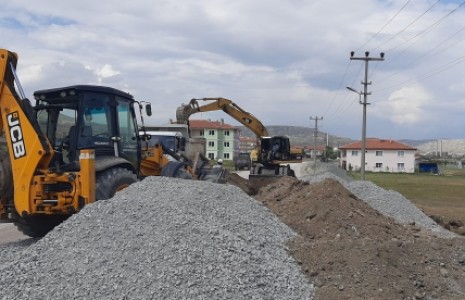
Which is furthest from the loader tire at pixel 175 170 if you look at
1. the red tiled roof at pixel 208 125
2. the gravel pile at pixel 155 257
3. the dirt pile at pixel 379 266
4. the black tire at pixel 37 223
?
the red tiled roof at pixel 208 125

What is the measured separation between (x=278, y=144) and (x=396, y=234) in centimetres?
1753

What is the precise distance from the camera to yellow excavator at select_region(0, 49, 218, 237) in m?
8.73

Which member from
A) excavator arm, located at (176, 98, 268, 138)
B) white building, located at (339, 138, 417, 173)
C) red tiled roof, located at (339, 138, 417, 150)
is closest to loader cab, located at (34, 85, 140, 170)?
excavator arm, located at (176, 98, 268, 138)

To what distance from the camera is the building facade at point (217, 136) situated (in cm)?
10162

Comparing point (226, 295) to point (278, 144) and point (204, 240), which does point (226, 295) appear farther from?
point (278, 144)

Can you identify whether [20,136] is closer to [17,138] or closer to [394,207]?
[17,138]

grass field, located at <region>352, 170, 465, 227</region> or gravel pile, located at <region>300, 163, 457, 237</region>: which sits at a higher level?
gravel pile, located at <region>300, 163, 457, 237</region>

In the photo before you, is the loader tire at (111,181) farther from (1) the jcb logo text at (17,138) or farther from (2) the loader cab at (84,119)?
(1) the jcb logo text at (17,138)

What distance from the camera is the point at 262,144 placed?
92.8 ft

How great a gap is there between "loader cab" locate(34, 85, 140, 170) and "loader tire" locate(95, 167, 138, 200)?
59 cm

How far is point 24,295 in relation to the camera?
6086 millimetres

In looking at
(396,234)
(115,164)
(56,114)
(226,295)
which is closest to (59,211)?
(115,164)

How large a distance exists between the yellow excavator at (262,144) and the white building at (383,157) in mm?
64008

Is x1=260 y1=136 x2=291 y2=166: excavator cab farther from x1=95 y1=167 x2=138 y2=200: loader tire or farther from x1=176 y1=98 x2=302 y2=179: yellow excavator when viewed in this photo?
x1=95 y1=167 x2=138 y2=200: loader tire
